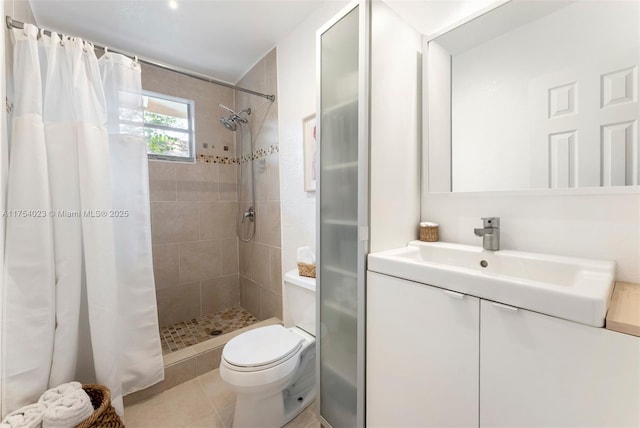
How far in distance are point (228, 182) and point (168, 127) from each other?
0.72 m

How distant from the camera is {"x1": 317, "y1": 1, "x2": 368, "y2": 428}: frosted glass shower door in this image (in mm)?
1071

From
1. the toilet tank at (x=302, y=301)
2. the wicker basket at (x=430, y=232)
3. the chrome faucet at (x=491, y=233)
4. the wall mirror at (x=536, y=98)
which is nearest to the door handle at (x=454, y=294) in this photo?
the chrome faucet at (x=491, y=233)

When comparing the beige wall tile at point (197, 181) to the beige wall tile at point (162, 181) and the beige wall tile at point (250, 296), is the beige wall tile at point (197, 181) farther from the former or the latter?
the beige wall tile at point (250, 296)

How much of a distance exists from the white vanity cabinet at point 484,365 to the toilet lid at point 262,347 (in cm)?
45

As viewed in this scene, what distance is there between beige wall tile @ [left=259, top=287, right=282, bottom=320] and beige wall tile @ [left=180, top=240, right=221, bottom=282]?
61 centimetres

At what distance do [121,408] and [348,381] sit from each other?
1.22m

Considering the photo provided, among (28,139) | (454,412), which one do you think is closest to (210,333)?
(28,139)

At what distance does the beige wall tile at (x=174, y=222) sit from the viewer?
226 cm

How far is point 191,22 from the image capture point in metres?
1.75

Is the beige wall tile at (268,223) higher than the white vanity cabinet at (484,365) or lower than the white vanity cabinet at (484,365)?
higher

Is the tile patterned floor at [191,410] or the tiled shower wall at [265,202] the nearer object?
the tile patterned floor at [191,410]

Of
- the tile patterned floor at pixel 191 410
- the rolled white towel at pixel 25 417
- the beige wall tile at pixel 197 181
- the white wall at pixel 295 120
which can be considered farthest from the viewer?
the beige wall tile at pixel 197 181

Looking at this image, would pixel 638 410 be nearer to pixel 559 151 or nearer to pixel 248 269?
pixel 559 151

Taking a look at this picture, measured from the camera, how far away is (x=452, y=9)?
117 cm
